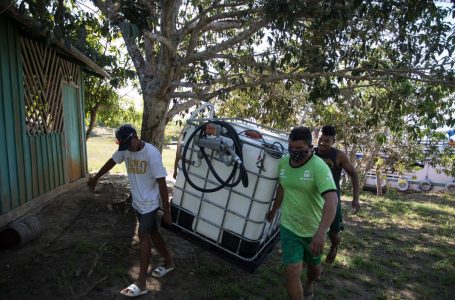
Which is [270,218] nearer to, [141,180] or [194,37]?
[141,180]

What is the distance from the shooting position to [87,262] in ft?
14.7

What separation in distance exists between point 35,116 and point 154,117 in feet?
6.05

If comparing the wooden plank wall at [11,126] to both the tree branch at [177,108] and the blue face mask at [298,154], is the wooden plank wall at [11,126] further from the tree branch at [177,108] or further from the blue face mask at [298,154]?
the blue face mask at [298,154]

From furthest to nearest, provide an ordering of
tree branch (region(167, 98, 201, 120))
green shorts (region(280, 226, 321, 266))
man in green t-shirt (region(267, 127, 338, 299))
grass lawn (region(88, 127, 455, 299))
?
1. tree branch (region(167, 98, 201, 120))
2. grass lawn (region(88, 127, 455, 299))
3. green shorts (region(280, 226, 321, 266))
4. man in green t-shirt (region(267, 127, 338, 299))

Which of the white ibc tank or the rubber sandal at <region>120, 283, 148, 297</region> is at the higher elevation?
the white ibc tank

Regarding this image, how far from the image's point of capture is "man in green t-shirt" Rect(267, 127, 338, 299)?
326 centimetres

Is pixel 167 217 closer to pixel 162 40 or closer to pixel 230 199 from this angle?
pixel 230 199

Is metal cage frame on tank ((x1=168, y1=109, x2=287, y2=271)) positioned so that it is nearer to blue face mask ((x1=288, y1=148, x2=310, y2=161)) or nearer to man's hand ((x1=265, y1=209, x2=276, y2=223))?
man's hand ((x1=265, y1=209, x2=276, y2=223))

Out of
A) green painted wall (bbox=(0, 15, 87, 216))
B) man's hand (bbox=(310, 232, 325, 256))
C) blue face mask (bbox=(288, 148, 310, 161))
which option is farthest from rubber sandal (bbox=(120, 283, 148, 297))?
green painted wall (bbox=(0, 15, 87, 216))

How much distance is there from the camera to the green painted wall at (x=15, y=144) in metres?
5.08

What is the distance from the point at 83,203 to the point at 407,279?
505 centimetres

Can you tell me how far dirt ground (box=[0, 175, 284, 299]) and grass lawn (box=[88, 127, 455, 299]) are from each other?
0.70 feet

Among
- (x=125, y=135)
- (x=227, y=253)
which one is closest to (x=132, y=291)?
(x=227, y=253)

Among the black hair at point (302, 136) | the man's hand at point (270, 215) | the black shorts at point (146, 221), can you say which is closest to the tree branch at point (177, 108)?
the black shorts at point (146, 221)
